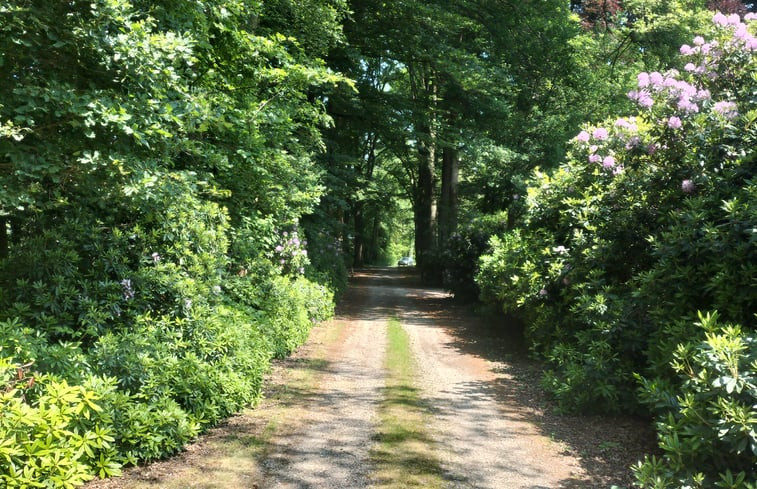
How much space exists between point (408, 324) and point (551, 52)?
9961mm

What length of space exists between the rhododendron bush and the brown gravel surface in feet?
1.77

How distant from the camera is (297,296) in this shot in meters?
10.4

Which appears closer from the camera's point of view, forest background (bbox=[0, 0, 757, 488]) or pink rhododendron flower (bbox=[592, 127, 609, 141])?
forest background (bbox=[0, 0, 757, 488])

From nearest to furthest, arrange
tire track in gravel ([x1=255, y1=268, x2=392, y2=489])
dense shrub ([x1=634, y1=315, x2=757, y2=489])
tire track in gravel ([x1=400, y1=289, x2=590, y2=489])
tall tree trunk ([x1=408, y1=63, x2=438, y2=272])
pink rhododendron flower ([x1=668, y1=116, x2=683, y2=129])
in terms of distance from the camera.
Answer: dense shrub ([x1=634, y1=315, x2=757, y2=489]) → tire track in gravel ([x1=255, y1=268, x2=392, y2=489]) → tire track in gravel ([x1=400, y1=289, x2=590, y2=489]) → pink rhododendron flower ([x1=668, y1=116, x2=683, y2=129]) → tall tree trunk ([x1=408, y1=63, x2=438, y2=272])

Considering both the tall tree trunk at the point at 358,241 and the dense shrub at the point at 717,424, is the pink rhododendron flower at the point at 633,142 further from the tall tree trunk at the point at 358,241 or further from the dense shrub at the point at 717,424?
A: the tall tree trunk at the point at 358,241

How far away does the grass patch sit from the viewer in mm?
4133

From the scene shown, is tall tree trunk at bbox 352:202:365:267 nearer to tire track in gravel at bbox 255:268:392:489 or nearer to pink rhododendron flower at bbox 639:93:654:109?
tire track in gravel at bbox 255:268:392:489

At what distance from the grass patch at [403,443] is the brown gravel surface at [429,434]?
0.10m

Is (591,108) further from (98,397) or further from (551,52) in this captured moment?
(98,397)

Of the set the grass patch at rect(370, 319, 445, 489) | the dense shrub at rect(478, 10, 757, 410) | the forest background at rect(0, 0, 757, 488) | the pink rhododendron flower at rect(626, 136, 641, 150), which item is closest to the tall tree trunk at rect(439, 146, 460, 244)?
the forest background at rect(0, 0, 757, 488)

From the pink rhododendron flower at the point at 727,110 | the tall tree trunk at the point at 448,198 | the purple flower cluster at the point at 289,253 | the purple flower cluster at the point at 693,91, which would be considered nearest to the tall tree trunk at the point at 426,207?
the tall tree trunk at the point at 448,198

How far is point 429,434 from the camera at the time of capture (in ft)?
16.9

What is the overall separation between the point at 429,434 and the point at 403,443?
38 cm

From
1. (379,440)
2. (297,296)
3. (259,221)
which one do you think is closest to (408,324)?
(297,296)
